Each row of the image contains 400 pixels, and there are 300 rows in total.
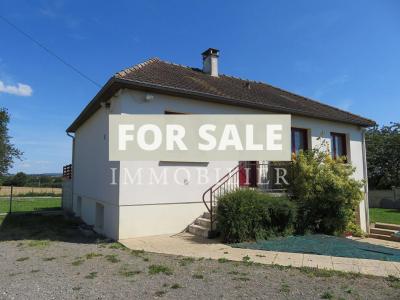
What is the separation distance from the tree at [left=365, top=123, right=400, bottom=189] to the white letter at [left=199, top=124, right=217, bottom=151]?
29651mm

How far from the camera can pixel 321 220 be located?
1001 centimetres

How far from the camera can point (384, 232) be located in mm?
14570

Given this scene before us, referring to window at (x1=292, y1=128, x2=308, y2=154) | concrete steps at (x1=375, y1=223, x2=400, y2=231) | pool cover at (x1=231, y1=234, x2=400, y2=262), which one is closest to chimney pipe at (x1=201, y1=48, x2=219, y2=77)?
window at (x1=292, y1=128, x2=308, y2=154)

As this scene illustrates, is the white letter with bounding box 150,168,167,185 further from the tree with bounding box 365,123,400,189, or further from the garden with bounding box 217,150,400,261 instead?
the tree with bounding box 365,123,400,189

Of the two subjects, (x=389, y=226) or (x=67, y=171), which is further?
(x=67, y=171)

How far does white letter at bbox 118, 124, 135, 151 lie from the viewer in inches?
376

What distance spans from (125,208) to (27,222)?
238 inches

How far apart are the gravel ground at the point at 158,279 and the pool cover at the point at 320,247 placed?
61.1 inches

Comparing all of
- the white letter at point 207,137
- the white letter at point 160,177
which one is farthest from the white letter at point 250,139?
the white letter at point 160,177

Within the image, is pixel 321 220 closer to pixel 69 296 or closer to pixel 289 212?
pixel 289 212

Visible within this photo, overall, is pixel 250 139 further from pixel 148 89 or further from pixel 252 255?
pixel 252 255

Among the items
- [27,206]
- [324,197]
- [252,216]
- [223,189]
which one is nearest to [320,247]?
[252,216]

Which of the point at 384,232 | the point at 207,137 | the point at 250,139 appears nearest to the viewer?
the point at 207,137

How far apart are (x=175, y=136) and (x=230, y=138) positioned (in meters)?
2.03
